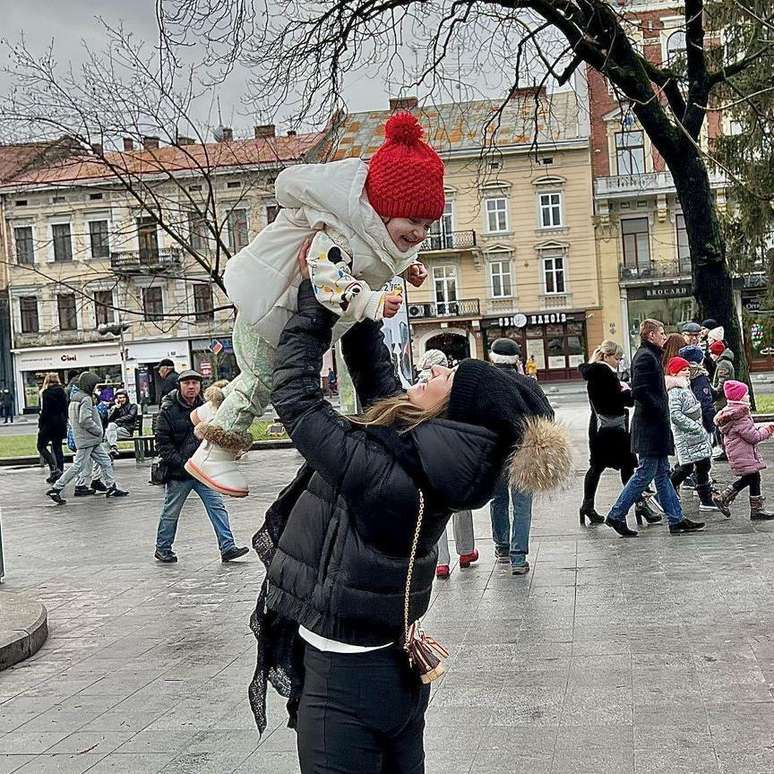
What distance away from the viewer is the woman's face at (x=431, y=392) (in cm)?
294

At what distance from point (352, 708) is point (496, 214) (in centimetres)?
5435

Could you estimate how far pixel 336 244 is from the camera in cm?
301

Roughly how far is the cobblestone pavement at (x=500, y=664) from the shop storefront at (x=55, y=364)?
48471mm

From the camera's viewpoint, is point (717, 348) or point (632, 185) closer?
point (717, 348)

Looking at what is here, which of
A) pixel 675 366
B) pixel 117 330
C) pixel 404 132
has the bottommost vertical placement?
pixel 675 366

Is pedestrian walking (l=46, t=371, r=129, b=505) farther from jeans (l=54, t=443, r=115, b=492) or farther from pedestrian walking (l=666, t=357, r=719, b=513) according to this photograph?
pedestrian walking (l=666, t=357, r=719, b=513)

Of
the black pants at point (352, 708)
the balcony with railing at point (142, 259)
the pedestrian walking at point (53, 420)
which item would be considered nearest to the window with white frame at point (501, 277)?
the balcony with railing at point (142, 259)

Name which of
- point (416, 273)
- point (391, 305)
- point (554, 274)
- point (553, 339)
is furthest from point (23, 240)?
point (391, 305)

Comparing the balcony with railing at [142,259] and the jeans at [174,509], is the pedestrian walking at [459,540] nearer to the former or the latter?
the jeans at [174,509]

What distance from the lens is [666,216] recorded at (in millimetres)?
54562

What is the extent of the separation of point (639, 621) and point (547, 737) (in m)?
2.31

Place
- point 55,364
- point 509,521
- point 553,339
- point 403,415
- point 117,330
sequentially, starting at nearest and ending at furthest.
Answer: point 403,415
point 509,521
point 117,330
point 553,339
point 55,364

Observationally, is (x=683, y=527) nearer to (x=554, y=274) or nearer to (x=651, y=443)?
(x=651, y=443)

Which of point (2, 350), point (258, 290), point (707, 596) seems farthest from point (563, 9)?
point (2, 350)
